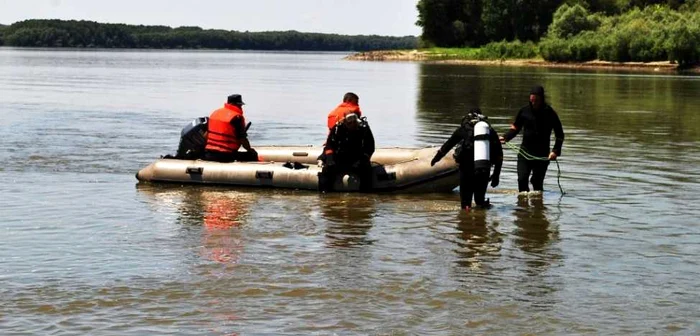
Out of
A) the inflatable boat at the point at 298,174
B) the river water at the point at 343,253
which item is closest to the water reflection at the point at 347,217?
the river water at the point at 343,253

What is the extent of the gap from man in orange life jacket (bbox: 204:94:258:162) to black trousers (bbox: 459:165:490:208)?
11.6 ft

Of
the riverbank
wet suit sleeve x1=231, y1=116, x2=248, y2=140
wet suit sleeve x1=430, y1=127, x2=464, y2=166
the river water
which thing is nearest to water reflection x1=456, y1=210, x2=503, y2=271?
the river water

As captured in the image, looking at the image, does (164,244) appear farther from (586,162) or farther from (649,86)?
(649,86)

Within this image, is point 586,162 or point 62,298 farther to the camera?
Result: point 586,162

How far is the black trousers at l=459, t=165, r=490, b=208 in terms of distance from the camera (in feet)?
46.4

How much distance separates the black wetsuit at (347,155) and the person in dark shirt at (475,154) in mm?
1326

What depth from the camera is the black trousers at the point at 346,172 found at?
1552cm

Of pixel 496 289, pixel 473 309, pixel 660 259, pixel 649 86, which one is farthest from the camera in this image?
pixel 649 86

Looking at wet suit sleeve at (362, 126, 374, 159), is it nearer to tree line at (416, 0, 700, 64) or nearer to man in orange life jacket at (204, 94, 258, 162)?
man in orange life jacket at (204, 94, 258, 162)

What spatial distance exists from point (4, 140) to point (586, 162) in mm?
11503

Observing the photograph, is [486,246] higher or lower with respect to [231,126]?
lower

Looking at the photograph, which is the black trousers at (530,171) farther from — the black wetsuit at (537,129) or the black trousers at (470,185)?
the black trousers at (470,185)

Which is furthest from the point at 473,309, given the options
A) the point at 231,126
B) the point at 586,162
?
the point at 586,162

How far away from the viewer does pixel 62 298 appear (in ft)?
31.7
